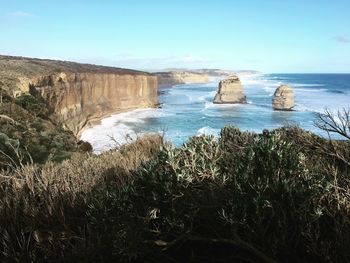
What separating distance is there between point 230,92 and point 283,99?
1531 centimetres

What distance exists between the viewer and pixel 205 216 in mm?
5293

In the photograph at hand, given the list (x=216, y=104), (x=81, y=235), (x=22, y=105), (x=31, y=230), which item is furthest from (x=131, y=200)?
(x=216, y=104)

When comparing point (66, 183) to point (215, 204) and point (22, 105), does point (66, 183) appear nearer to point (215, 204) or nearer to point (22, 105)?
point (215, 204)

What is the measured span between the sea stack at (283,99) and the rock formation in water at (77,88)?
19344 mm

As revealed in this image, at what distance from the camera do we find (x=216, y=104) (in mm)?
83500

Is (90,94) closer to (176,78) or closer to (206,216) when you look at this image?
(206,216)

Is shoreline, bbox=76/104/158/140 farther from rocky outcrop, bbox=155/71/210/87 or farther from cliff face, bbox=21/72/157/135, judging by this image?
rocky outcrop, bbox=155/71/210/87

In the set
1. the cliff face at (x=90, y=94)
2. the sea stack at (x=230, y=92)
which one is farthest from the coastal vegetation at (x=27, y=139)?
the sea stack at (x=230, y=92)

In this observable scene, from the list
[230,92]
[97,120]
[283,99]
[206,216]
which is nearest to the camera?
[206,216]

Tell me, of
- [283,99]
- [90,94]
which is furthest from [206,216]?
[283,99]

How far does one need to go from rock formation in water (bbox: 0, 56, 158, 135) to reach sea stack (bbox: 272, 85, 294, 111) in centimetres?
1934

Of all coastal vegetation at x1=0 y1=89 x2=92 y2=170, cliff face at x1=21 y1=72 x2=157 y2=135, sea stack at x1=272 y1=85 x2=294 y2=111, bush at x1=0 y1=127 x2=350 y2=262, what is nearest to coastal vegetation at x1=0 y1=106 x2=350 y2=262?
bush at x1=0 y1=127 x2=350 y2=262

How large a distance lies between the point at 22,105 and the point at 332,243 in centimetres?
2412

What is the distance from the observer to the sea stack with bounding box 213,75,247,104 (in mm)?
83688
